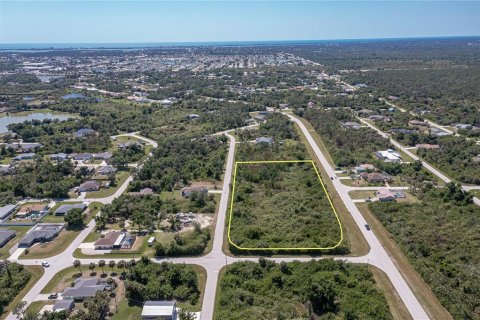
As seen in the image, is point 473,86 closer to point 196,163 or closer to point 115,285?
point 196,163

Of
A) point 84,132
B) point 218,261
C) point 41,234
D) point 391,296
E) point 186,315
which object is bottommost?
point 391,296

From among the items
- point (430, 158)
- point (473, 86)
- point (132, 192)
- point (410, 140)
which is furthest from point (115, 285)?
point (473, 86)

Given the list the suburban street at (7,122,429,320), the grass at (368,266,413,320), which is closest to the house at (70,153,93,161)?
the suburban street at (7,122,429,320)

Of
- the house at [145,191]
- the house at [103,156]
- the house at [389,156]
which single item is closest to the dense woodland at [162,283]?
the house at [145,191]

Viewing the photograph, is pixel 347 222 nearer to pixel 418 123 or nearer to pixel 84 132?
pixel 418 123

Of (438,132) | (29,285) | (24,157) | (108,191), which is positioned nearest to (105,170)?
(108,191)

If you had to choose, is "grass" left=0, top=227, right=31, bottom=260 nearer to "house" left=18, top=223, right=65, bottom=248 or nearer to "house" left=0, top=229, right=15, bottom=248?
"house" left=0, top=229, right=15, bottom=248
